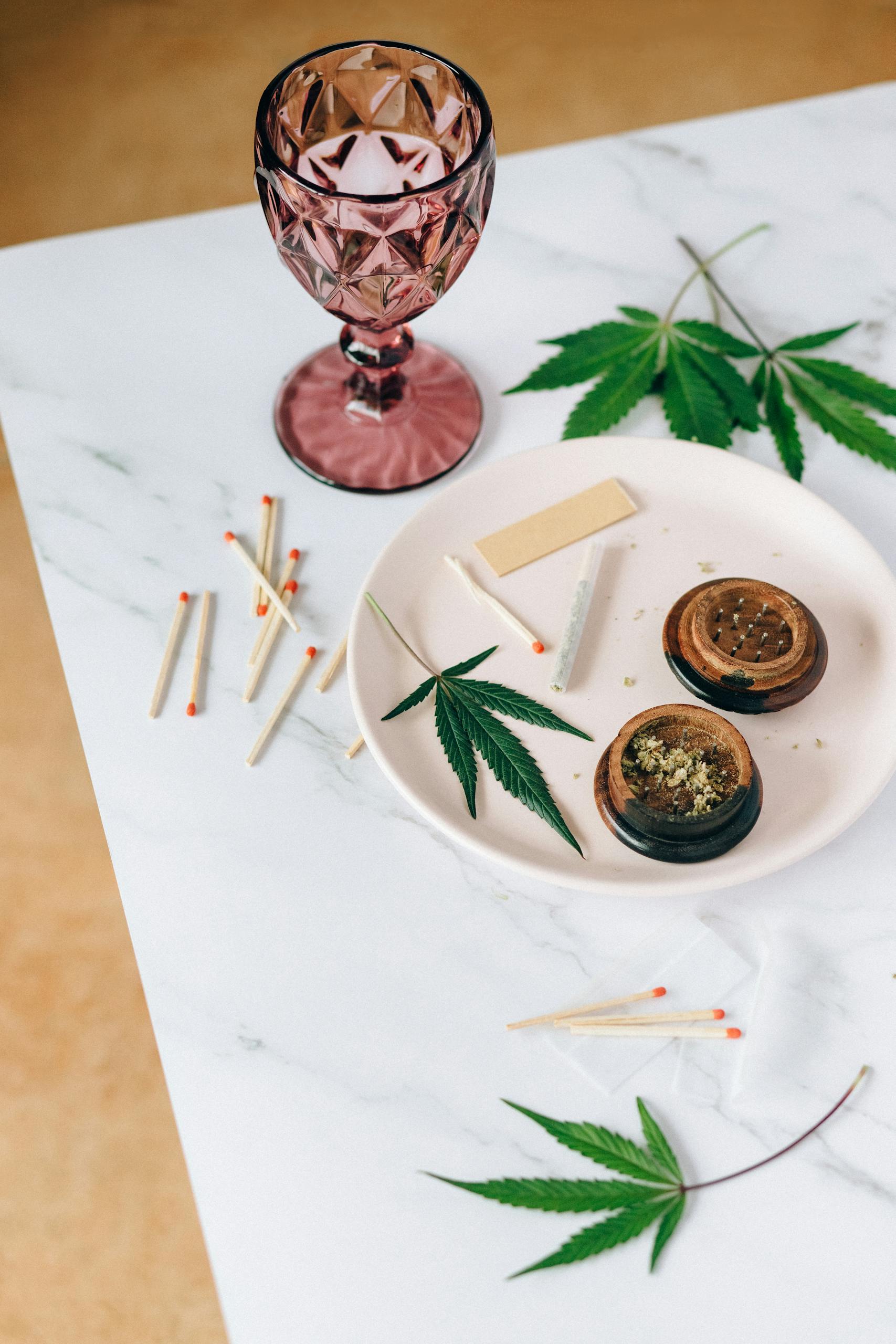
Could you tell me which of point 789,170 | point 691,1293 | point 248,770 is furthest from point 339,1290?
point 789,170

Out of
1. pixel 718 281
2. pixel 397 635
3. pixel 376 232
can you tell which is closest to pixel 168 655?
pixel 397 635

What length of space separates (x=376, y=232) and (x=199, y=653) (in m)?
0.29

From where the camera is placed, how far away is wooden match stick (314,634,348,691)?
713 mm

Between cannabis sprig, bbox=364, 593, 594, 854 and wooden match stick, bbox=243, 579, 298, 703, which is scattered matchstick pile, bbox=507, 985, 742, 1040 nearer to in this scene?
cannabis sprig, bbox=364, 593, 594, 854

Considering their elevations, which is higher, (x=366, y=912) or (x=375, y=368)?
(x=375, y=368)

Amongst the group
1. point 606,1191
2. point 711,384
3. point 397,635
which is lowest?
point 606,1191

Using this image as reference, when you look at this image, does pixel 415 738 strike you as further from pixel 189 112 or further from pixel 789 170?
pixel 189 112

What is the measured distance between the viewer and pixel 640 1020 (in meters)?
0.60

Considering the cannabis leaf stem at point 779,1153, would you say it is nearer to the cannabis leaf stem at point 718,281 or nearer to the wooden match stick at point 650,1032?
the wooden match stick at point 650,1032

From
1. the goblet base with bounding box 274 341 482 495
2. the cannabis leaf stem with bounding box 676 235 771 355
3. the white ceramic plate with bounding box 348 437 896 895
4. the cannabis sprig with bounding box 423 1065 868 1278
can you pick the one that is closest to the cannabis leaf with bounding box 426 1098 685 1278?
the cannabis sprig with bounding box 423 1065 868 1278

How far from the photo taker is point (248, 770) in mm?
686

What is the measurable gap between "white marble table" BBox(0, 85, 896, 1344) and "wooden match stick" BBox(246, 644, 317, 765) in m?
0.01

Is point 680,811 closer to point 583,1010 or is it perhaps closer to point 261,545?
point 583,1010

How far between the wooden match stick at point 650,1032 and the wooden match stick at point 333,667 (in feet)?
0.89
